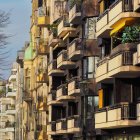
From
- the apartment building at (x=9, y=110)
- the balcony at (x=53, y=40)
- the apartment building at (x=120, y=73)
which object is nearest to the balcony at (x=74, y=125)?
the apartment building at (x=120, y=73)

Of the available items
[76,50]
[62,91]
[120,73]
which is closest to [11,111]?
[62,91]

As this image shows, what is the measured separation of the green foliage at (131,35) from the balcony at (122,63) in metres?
0.48

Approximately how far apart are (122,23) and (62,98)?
21430 millimetres

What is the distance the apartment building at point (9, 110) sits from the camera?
137m

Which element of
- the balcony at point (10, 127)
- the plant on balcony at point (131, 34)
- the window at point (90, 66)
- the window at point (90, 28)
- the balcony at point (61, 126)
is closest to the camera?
the plant on balcony at point (131, 34)

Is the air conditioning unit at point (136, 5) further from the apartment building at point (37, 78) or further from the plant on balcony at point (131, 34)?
the apartment building at point (37, 78)

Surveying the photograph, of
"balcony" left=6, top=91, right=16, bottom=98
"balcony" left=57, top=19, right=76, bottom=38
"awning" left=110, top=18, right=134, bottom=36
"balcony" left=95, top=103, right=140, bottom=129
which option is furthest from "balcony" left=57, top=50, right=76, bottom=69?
"balcony" left=6, top=91, right=16, bottom=98

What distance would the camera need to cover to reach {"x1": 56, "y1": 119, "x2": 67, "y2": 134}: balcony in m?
60.8

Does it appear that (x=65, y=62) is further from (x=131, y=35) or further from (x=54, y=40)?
(x=131, y=35)

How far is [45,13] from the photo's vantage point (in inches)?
3214

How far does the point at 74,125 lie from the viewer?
56.2 meters

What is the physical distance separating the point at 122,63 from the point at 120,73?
3.83 feet

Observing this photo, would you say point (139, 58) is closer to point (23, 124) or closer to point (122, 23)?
point (122, 23)

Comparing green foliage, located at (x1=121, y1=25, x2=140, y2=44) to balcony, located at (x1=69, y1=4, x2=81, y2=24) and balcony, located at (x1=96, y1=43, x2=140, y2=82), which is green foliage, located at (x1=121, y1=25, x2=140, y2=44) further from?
balcony, located at (x1=69, y1=4, x2=81, y2=24)
